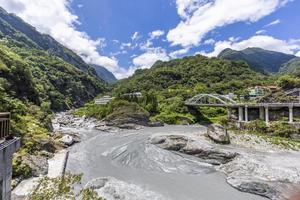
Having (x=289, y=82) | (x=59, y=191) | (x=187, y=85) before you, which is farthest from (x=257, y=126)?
(x=187, y=85)

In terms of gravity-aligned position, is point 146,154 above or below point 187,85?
below

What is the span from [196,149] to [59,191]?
19305mm

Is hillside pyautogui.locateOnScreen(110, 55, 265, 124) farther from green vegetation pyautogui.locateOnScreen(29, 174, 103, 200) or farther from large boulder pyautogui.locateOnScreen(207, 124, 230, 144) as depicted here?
green vegetation pyautogui.locateOnScreen(29, 174, 103, 200)

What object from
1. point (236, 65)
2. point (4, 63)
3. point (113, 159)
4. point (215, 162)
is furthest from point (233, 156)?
point (236, 65)

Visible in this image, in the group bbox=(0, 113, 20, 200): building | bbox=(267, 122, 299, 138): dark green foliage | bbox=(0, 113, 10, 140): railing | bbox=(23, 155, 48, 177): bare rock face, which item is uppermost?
bbox=(0, 113, 10, 140): railing

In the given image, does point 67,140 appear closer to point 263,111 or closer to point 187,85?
point 263,111

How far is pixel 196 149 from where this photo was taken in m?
33.7

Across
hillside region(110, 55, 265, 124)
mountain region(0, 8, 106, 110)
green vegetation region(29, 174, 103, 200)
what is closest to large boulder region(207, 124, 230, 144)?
green vegetation region(29, 174, 103, 200)

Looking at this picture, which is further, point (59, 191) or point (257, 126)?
point (257, 126)

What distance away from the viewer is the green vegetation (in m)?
17.4

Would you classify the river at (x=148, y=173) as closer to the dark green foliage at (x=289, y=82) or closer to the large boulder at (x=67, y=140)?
the large boulder at (x=67, y=140)

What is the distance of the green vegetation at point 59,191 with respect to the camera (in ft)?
57.2

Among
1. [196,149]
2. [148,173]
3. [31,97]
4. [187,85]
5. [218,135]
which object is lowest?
[148,173]

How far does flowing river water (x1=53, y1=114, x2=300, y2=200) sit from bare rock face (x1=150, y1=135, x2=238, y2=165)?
1055mm
